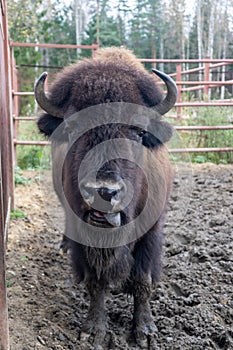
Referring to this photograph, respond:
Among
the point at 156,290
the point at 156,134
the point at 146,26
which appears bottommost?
the point at 156,290

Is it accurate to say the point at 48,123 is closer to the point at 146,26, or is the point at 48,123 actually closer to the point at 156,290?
the point at 156,290

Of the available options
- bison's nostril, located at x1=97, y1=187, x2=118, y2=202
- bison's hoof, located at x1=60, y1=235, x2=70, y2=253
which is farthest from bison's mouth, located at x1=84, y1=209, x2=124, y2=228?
bison's hoof, located at x1=60, y1=235, x2=70, y2=253

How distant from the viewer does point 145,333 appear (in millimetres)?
3248

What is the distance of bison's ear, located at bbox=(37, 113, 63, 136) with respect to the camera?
3516mm

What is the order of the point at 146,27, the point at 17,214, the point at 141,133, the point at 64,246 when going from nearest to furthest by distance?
the point at 141,133 → the point at 64,246 → the point at 17,214 → the point at 146,27

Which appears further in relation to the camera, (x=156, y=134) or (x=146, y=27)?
(x=146, y=27)

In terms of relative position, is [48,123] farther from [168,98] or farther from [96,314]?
[96,314]

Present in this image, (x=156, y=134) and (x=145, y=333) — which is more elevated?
(x=156, y=134)

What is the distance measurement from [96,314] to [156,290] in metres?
0.81

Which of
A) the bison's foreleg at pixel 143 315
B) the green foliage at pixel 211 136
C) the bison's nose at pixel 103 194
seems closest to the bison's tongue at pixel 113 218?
the bison's nose at pixel 103 194

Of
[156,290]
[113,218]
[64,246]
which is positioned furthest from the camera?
[64,246]

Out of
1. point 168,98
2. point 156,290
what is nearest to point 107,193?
point 168,98

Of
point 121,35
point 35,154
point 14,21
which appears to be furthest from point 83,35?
point 35,154

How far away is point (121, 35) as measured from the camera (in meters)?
31.8
